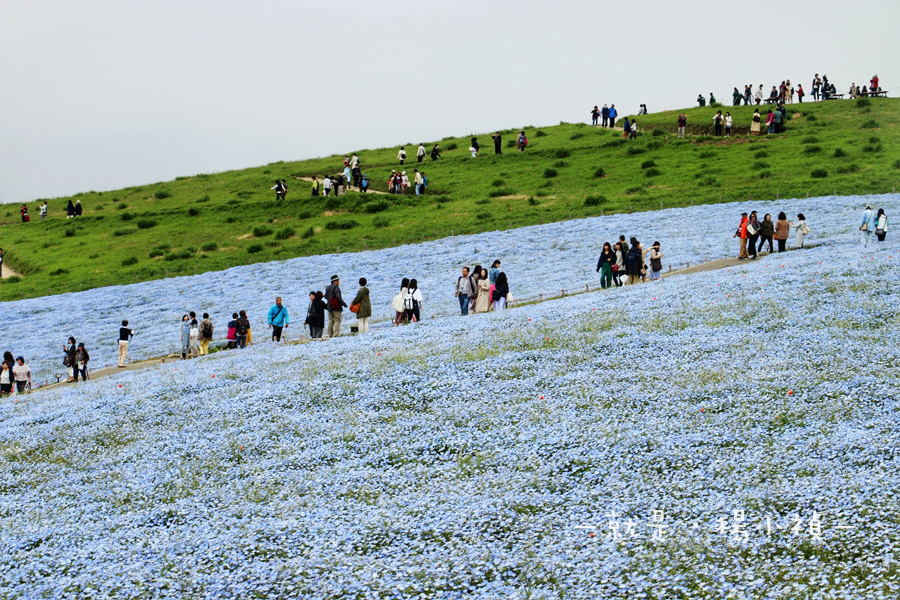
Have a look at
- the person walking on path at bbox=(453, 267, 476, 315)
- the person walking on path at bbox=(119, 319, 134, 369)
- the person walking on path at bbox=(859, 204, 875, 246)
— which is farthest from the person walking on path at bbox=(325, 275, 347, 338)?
the person walking on path at bbox=(859, 204, 875, 246)

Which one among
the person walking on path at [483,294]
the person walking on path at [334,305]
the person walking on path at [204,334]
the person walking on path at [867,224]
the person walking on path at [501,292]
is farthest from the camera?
the person walking on path at [867,224]

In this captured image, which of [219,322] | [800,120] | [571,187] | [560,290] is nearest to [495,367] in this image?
[560,290]

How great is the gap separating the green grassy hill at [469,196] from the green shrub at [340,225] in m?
0.09

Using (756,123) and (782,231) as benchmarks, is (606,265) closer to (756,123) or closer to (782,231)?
(782,231)

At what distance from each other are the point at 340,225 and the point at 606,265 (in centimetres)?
2789

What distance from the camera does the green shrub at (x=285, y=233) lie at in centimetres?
5058

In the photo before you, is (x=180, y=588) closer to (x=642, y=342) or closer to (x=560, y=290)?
(x=642, y=342)

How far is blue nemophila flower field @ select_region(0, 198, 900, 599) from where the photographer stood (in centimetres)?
963

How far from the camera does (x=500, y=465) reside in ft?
41.5

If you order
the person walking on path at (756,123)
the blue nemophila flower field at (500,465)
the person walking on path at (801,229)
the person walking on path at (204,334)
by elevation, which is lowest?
the blue nemophila flower field at (500,465)

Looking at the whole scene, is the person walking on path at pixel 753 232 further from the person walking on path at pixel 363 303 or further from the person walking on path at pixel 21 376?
the person walking on path at pixel 21 376

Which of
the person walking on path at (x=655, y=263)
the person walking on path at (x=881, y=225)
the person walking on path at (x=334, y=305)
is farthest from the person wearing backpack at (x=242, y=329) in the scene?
the person walking on path at (x=881, y=225)

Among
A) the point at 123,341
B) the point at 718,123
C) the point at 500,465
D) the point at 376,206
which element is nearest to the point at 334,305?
the point at 123,341

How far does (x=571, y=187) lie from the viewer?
2159 inches
